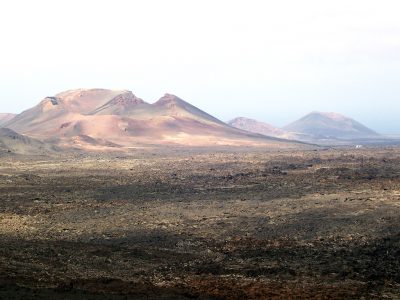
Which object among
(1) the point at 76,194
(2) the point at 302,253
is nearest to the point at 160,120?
(1) the point at 76,194

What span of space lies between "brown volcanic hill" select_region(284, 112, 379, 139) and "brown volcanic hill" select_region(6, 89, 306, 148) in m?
64.1

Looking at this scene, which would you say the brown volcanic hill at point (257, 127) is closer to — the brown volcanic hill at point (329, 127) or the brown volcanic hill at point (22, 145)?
the brown volcanic hill at point (329, 127)

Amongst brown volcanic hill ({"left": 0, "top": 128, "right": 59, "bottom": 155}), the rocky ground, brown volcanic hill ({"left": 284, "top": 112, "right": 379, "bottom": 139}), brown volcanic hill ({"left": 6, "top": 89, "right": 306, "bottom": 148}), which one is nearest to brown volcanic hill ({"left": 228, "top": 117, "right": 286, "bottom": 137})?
brown volcanic hill ({"left": 284, "top": 112, "right": 379, "bottom": 139})

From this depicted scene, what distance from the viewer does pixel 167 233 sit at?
2216 cm

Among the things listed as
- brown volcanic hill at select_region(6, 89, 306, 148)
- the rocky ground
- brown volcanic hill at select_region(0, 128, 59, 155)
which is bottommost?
the rocky ground

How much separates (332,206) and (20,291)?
726 inches

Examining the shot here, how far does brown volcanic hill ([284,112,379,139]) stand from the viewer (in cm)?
16565

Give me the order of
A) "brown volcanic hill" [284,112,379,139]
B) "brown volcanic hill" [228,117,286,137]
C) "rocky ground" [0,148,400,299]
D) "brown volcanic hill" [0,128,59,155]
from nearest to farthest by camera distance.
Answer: "rocky ground" [0,148,400,299]
"brown volcanic hill" [0,128,59,155]
"brown volcanic hill" [228,117,286,137]
"brown volcanic hill" [284,112,379,139]

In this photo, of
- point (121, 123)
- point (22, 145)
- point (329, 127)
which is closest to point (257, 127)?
point (329, 127)

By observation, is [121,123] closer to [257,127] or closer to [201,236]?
[201,236]

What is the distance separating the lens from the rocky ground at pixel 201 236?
14.8 meters

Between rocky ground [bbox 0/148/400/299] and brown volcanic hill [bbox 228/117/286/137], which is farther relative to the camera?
brown volcanic hill [bbox 228/117/286/137]

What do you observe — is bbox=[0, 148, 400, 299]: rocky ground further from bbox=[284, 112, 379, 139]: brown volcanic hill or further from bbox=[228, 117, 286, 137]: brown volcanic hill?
bbox=[284, 112, 379, 139]: brown volcanic hill

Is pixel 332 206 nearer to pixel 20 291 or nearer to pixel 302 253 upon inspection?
pixel 302 253
